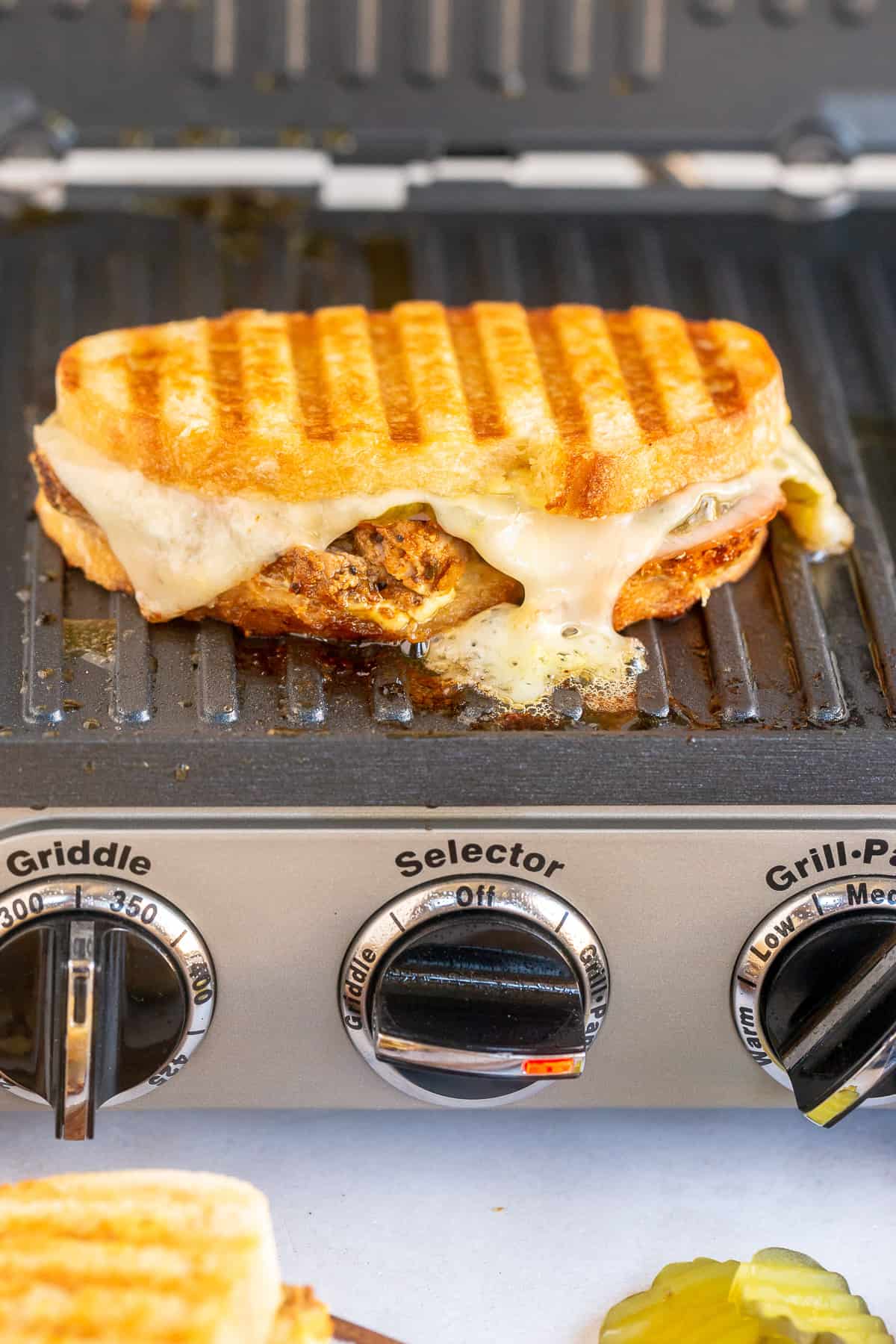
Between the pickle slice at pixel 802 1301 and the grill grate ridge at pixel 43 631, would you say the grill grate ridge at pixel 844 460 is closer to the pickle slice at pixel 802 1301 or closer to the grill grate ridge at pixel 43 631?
the pickle slice at pixel 802 1301

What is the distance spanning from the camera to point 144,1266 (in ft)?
3.28

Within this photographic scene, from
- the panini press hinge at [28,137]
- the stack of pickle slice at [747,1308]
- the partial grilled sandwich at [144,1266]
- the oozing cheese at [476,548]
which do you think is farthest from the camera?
the panini press hinge at [28,137]

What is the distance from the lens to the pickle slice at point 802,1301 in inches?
44.9

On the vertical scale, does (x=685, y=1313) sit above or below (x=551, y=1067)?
below

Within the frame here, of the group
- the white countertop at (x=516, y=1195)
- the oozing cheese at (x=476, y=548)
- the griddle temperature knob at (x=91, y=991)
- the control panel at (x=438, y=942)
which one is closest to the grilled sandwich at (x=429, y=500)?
the oozing cheese at (x=476, y=548)

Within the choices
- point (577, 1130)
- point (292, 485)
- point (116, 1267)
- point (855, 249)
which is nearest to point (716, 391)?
point (292, 485)

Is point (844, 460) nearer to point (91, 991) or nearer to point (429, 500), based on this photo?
point (429, 500)

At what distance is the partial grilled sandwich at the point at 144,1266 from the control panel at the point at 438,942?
0.13 meters

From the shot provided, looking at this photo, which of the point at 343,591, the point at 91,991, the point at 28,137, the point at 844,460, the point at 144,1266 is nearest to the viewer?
the point at 144,1266

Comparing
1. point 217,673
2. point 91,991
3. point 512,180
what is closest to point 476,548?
point 217,673

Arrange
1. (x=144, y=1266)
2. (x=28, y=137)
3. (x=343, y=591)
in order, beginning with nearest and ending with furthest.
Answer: (x=144, y=1266)
(x=343, y=591)
(x=28, y=137)

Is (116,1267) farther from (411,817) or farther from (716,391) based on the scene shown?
(716,391)

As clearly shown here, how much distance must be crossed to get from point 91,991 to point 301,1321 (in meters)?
0.28

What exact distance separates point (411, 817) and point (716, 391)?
1.59 feet
